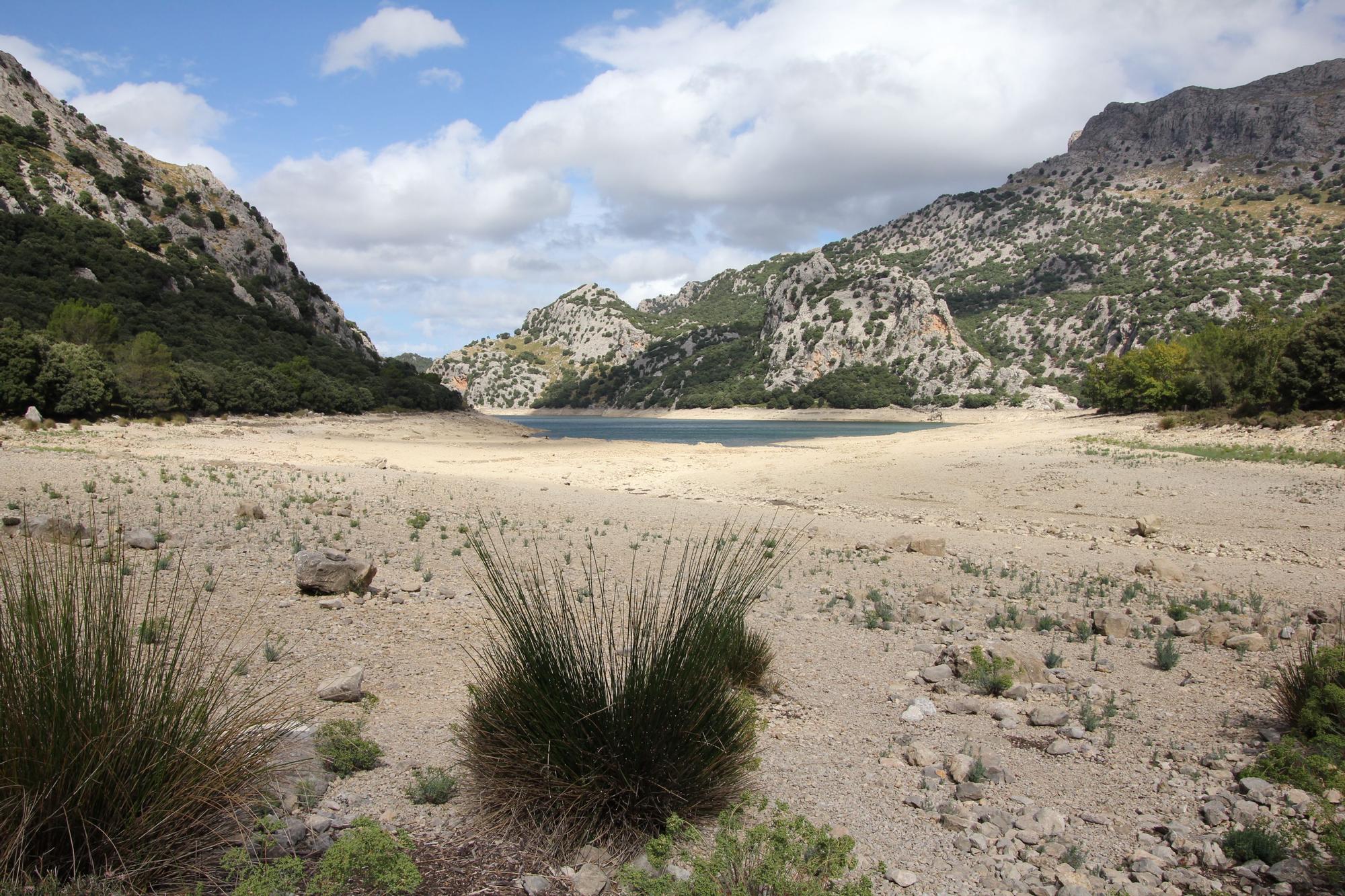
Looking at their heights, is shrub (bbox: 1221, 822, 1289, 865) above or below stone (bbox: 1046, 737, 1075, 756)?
above

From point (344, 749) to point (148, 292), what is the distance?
6418cm

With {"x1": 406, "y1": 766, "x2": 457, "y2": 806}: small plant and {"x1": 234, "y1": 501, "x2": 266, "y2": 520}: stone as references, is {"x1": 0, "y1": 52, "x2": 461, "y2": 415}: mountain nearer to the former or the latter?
{"x1": 234, "y1": 501, "x2": 266, "y2": 520}: stone

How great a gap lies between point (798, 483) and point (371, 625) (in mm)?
19178

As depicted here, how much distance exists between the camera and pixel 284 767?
3438 mm

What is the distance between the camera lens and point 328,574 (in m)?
7.34

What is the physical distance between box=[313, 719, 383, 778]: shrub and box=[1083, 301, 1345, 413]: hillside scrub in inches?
1418

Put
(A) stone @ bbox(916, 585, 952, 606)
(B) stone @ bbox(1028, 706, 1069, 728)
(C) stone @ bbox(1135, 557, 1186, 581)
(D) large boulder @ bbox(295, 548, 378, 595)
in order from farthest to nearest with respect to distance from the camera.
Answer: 1. (C) stone @ bbox(1135, 557, 1186, 581)
2. (A) stone @ bbox(916, 585, 952, 606)
3. (D) large boulder @ bbox(295, 548, 378, 595)
4. (B) stone @ bbox(1028, 706, 1069, 728)

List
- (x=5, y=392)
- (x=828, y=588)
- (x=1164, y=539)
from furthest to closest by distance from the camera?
(x=5, y=392) → (x=1164, y=539) → (x=828, y=588)

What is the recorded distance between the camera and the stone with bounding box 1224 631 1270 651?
22.0ft

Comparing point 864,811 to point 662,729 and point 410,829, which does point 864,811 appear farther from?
point 410,829

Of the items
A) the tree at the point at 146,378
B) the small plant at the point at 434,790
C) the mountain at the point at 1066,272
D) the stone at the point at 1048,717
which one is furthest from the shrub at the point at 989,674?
the mountain at the point at 1066,272

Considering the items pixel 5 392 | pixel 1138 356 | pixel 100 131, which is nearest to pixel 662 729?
pixel 5 392

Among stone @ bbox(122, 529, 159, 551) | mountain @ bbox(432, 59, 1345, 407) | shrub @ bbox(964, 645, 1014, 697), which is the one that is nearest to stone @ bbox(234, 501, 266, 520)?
stone @ bbox(122, 529, 159, 551)

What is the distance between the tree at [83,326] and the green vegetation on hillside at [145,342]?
71 millimetres
